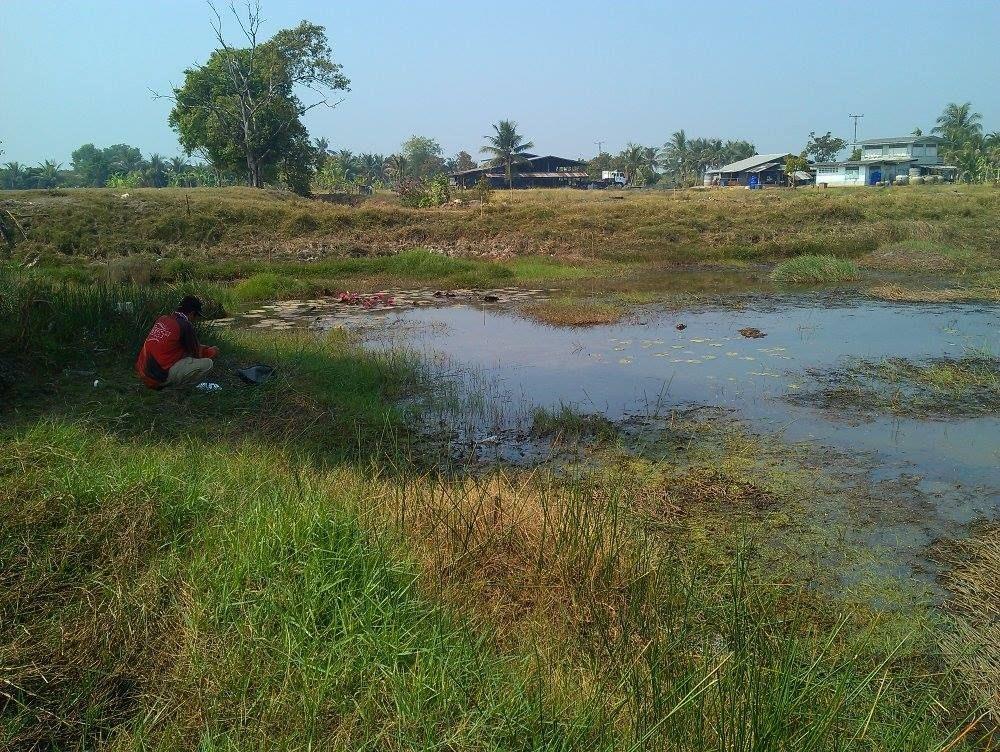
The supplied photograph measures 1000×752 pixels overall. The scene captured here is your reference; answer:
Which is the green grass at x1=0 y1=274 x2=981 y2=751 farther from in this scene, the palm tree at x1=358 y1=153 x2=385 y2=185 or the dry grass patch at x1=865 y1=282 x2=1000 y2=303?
the palm tree at x1=358 y1=153 x2=385 y2=185

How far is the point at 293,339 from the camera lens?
32.8ft

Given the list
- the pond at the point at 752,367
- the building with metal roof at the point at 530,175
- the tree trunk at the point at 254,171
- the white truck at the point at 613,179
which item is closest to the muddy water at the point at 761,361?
the pond at the point at 752,367

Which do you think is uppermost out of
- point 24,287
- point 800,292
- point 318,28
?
point 318,28

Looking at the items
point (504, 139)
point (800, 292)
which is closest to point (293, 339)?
point (800, 292)

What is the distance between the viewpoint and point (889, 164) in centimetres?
4900

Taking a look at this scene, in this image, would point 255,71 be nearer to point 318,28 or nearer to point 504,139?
point 318,28

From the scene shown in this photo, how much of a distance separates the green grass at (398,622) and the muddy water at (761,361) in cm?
172

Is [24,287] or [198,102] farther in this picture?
[198,102]

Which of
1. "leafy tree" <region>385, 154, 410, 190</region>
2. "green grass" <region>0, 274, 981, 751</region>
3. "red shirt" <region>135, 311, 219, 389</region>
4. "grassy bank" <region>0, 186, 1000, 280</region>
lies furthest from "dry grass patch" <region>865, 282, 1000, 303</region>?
"leafy tree" <region>385, 154, 410, 190</region>

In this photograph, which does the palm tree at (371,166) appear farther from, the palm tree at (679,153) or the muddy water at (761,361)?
the muddy water at (761,361)

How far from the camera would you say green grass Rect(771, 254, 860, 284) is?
55.3 feet

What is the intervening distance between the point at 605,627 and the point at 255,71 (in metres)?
36.0

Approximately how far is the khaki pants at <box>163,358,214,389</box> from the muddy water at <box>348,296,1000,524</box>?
2889 millimetres

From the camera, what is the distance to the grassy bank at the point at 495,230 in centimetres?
1911
